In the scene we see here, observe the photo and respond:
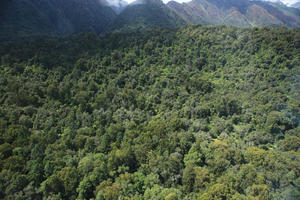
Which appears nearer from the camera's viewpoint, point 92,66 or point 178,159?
point 178,159

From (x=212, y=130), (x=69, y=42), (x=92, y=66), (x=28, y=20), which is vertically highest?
(x=28, y=20)

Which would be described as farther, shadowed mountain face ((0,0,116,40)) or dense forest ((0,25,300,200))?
shadowed mountain face ((0,0,116,40))

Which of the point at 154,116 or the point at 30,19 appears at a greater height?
the point at 30,19

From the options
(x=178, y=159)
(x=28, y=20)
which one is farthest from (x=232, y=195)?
(x=28, y=20)

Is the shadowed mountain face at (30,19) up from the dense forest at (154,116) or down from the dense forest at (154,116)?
up

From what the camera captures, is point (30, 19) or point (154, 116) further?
point (30, 19)

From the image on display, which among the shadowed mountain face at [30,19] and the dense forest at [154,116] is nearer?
the dense forest at [154,116]

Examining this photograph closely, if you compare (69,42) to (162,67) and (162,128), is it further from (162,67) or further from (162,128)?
(162,128)

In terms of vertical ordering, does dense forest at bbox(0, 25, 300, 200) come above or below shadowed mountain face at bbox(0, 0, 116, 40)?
below
